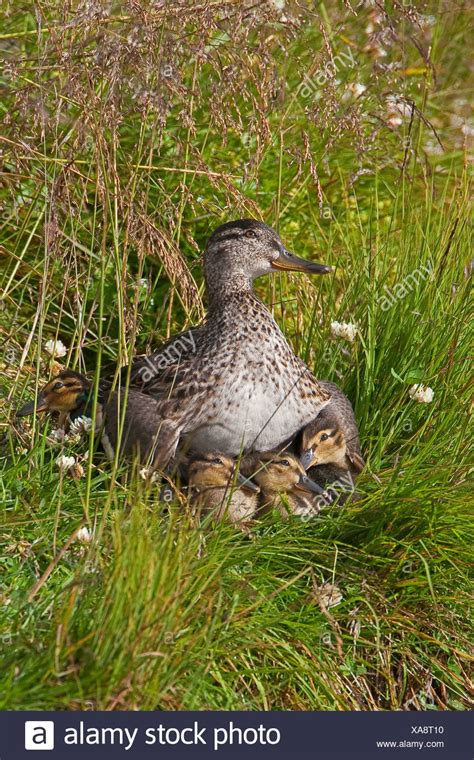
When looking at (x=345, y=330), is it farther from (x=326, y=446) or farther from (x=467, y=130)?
(x=467, y=130)

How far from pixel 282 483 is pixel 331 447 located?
25 cm

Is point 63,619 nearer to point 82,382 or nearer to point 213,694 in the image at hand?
point 213,694

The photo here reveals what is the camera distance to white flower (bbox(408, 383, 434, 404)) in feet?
14.1

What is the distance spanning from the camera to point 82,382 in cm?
436

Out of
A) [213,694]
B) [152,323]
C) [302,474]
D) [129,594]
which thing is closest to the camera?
[129,594]

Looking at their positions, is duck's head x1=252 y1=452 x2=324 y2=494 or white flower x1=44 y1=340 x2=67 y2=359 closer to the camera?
duck's head x1=252 y1=452 x2=324 y2=494

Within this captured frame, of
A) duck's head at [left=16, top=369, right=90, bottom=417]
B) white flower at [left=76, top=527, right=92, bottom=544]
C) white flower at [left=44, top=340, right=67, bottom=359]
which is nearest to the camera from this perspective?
white flower at [left=76, top=527, right=92, bottom=544]

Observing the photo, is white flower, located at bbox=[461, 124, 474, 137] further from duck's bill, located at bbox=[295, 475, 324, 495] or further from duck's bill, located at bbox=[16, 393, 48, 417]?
duck's bill, located at bbox=[16, 393, 48, 417]

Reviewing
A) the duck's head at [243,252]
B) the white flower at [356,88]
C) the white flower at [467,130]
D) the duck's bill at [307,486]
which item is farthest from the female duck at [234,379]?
the white flower at [467,130]

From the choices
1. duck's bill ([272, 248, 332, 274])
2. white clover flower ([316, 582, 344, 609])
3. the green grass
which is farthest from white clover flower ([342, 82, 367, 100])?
white clover flower ([316, 582, 344, 609])

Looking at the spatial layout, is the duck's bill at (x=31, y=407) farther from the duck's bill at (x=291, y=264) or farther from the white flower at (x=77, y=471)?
the duck's bill at (x=291, y=264)

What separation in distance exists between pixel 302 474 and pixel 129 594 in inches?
53.5

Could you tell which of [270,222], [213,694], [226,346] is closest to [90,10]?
[226,346]

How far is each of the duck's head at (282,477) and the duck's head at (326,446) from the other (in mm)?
106
